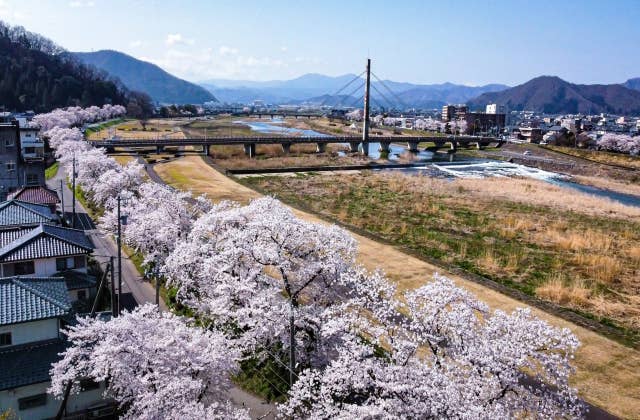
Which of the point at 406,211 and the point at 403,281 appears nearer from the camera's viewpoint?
the point at 403,281

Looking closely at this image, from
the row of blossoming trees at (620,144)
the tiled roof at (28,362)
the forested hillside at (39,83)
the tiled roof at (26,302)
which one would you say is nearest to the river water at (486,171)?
the row of blossoming trees at (620,144)

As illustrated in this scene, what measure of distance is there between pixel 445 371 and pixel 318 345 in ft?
10.0

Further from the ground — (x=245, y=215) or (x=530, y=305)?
(x=245, y=215)

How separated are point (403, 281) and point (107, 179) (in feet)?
59.9

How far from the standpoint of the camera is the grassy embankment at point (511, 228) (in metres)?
19.7

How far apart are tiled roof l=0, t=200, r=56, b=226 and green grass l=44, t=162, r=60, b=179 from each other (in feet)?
71.7

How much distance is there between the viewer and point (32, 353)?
11031mm

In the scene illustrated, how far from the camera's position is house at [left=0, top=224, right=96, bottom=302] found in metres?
15.1

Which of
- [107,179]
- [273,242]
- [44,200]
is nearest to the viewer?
[273,242]

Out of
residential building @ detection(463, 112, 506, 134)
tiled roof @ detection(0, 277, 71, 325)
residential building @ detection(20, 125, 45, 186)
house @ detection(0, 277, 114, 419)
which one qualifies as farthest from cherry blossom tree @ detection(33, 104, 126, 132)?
residential building @ detection(463, 112, 506, 134)

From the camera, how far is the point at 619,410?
11.2 metres

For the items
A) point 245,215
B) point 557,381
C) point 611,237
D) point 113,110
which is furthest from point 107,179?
point 113,110

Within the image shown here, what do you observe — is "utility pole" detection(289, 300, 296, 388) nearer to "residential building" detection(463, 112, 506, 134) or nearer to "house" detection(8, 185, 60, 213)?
"house" detection(8, 185, 60, 213)

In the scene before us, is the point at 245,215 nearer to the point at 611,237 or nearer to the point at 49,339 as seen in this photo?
the point at 49,339
